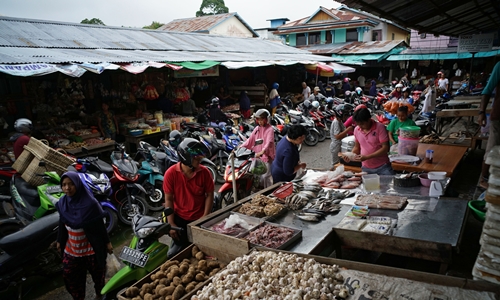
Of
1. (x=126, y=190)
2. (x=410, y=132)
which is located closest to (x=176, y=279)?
(x=126, y=190)

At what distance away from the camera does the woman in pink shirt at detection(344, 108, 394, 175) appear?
495cm

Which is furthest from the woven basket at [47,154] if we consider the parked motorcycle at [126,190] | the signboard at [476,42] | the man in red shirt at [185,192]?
the signboard at [476,42]

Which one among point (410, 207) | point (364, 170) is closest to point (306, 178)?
point (364, 170)

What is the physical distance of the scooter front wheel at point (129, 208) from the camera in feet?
19.7

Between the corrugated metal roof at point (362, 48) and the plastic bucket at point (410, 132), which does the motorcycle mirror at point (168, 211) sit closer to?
the plastic bucket at point (410, 132)

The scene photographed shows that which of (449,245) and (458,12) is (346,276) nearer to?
(449,245)

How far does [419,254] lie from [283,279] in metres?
1.32

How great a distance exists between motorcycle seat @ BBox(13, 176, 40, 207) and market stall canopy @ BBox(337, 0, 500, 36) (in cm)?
535

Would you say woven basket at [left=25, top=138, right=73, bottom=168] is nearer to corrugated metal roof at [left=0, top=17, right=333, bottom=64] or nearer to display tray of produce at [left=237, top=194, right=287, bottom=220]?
corrugated metal roof at [left=0, top=17, right=333, bottom=64]

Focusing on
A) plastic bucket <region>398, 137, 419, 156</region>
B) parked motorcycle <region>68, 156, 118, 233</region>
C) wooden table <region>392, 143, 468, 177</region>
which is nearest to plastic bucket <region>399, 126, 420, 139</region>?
plastic bucket <region>398, 137, 419, 156</region>

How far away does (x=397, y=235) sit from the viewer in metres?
3.03

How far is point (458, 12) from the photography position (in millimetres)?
7195

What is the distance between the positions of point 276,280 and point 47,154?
4684mm

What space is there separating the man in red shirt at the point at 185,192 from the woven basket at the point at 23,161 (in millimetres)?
3283
